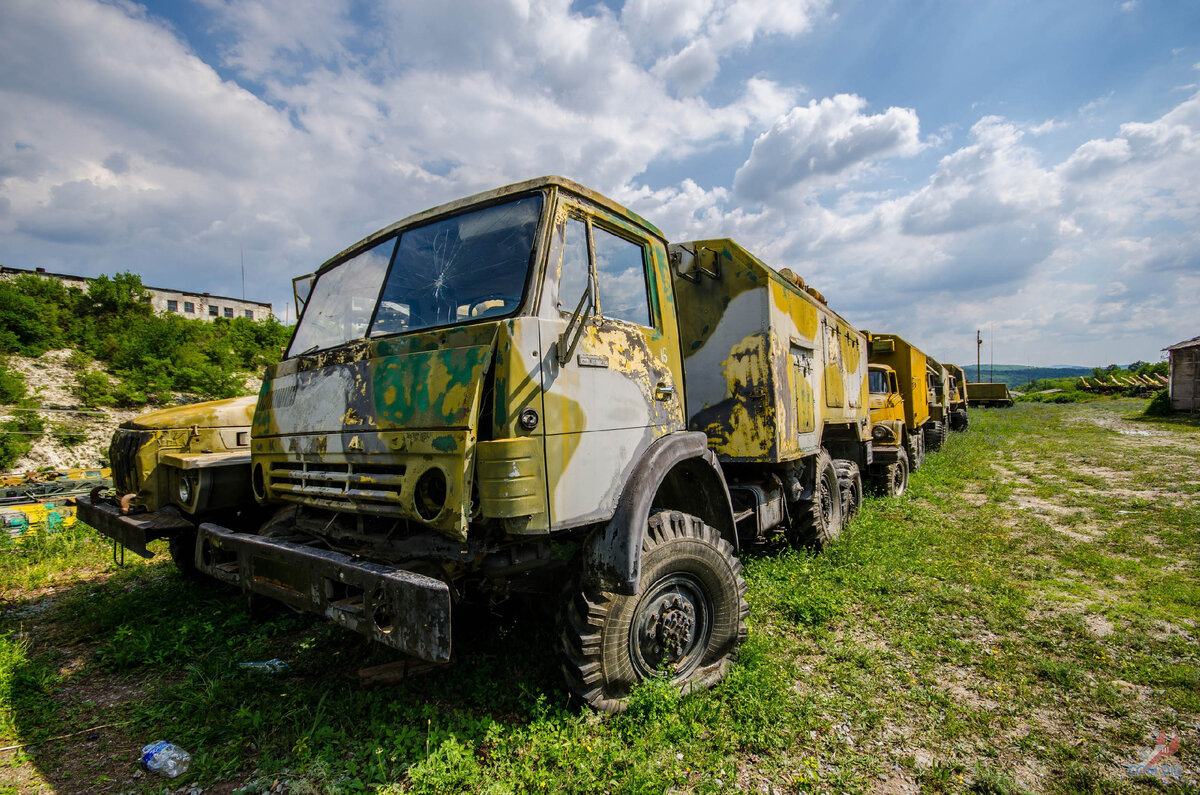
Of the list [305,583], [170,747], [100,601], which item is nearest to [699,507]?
[305,583]

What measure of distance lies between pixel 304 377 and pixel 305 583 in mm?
1282

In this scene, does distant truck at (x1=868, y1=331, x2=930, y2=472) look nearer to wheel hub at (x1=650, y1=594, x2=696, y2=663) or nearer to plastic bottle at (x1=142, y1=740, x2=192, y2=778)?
wheel hub at (x1=650, y1=594, x2=696, y2=663)

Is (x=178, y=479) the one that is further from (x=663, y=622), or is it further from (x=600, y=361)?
(x=663, y=622)

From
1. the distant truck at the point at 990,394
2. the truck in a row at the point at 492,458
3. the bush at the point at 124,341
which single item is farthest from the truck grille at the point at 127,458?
the distant truck at the point at 990,394

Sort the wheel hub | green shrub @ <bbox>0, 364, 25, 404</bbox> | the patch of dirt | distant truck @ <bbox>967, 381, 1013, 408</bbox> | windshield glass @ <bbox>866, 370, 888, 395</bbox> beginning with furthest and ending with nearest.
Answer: distant truck @ <bbox>967, 381, 1013, 408</bbox>
green shrub @ <bbox>0, 364, 25, 404</bbox>
windshield glass @ <bbox>866, 370, 888, 395</bbox>
the patch of dirt
the wheel hub

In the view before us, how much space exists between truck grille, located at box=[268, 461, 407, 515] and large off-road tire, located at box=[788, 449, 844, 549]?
461 centimetres

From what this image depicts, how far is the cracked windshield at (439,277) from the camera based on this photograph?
9.44 ft

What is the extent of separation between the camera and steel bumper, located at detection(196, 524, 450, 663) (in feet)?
7.24

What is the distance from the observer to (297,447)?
3.15 metres

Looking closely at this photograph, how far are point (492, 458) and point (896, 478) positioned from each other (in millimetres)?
9688

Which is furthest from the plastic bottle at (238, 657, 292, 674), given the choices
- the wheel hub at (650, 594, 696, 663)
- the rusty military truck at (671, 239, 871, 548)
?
the rusty military truck at (671, 239, 871, 548)

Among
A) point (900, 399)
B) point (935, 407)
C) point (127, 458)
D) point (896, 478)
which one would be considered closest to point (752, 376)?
point (127, 458)

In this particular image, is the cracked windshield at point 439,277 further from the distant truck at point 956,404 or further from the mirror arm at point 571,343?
the distant truck at point 956,404

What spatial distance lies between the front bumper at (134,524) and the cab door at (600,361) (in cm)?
341
